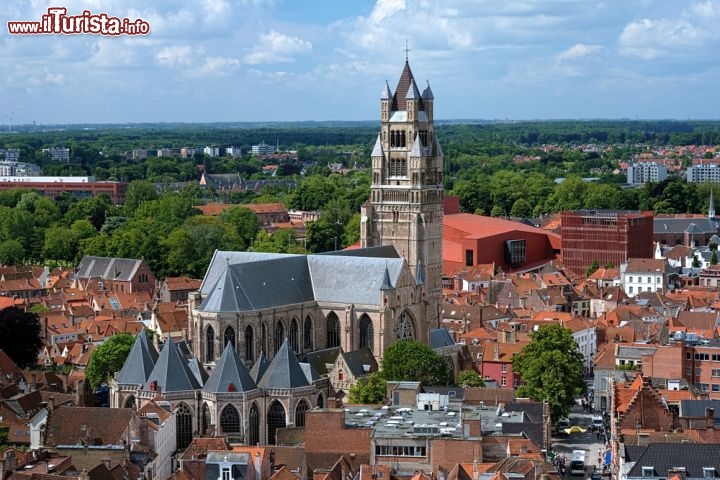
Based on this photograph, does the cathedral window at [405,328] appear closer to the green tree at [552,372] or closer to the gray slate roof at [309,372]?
the green tree at [552,372]

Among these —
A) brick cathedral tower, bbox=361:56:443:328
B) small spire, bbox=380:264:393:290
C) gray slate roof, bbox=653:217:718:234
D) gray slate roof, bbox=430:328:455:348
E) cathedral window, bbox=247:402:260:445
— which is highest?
brick cathedral tower, bbox=361:56:443:328

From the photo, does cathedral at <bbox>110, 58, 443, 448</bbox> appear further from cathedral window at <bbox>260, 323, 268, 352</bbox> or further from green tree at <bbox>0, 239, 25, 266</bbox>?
green tree at <bbox>0, 239, 25, 266</bbox>

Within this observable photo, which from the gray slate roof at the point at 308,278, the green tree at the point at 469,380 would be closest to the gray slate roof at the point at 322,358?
the gray slate roof at the point at 308,278

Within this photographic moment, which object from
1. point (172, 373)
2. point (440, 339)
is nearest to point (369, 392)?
point (172, 373)

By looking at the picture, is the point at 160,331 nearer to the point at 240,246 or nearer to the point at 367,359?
the point at 367,359

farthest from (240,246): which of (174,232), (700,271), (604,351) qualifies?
(604,351)

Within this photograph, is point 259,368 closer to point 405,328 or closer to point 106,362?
point 106,362

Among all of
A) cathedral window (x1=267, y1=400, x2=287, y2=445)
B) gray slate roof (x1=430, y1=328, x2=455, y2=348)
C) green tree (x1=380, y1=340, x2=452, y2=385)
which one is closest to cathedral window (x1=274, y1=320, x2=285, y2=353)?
green tree (x1=380, y1=340, x2=452, y2=385)
